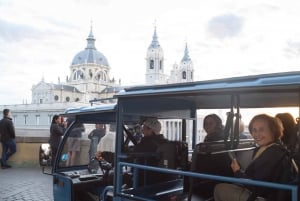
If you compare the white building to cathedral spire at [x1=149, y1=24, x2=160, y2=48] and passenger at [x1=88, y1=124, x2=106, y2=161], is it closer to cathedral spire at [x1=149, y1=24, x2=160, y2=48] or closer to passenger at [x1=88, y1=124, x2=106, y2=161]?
cathedral spire at [x1=149, y1=24, x2=160, y2=48]

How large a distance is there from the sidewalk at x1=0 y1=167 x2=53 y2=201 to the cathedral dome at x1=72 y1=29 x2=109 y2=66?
123 meters

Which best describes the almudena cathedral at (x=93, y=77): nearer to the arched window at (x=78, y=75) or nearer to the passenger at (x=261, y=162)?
the arched window at (x=78, y=75)

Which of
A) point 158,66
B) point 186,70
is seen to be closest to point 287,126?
point 186,70

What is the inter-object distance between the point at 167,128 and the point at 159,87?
7.96 ft

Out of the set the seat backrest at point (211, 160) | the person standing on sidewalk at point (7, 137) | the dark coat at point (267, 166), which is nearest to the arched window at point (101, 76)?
the person standing on sidewalk at point (7, 137)

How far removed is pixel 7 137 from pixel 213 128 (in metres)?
8.98

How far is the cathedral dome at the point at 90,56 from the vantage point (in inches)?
5261

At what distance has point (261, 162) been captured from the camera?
134 inches

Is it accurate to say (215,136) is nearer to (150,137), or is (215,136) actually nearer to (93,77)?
(150,137)

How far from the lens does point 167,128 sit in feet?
20.9

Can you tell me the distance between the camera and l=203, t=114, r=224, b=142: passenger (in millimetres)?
5195

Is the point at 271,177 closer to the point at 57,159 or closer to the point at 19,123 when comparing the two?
the point at 57,159

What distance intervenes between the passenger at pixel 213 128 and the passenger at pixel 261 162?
1.31m

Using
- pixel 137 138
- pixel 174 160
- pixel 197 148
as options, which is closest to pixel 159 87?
pixel 197 148
